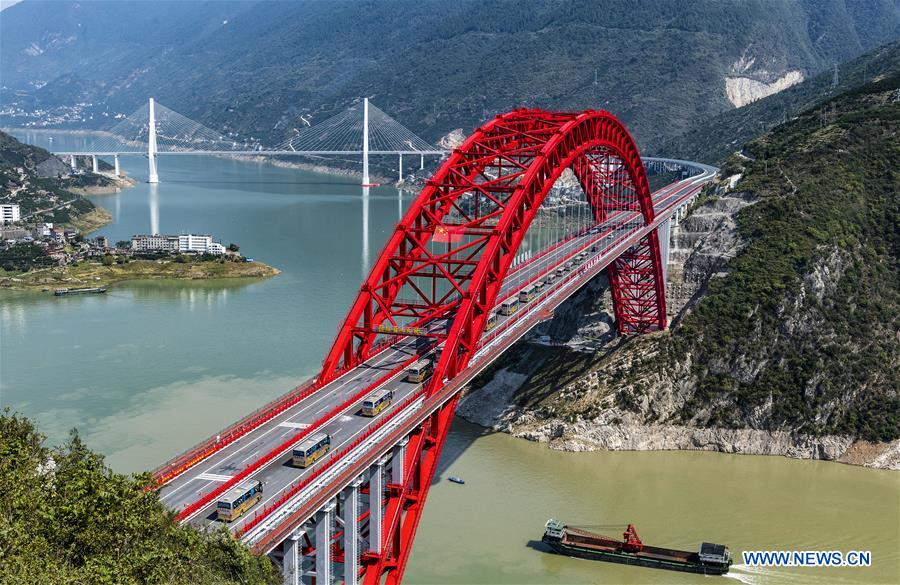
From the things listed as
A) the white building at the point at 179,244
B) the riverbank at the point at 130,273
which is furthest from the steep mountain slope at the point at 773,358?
the white building at the point at 179,244

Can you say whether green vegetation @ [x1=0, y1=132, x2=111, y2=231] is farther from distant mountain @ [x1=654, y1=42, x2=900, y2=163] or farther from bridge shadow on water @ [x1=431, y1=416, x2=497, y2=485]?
bridge shadow on water @ [x1=431, y1=416, x2=497, y2=485]

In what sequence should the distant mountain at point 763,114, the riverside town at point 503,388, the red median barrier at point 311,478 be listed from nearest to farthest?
the red median barrier at point 311,478 < the riverside town at point 503,388 < the distant mountain at point 763,114

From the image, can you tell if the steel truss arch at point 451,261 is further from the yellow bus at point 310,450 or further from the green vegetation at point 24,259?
the green vegetation at point 24,259

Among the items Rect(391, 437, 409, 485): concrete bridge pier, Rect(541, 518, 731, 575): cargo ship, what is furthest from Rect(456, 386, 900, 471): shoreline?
Rect(391, 437, 409, 485): concrete bridge pier

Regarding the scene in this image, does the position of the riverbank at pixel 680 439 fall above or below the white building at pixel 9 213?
below

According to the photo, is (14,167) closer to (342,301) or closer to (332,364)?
(342,301)

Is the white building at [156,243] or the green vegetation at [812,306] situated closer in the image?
the green vegetation at [812,306]

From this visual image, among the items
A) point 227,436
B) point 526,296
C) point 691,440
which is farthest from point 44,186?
point 227,436

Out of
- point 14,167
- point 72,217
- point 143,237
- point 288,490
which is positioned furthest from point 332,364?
point 14,167
